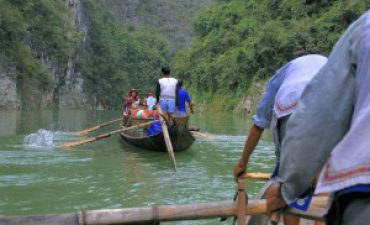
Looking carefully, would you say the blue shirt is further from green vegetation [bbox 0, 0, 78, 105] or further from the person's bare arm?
green vegetation [bbox 0, 0, 78, 105]

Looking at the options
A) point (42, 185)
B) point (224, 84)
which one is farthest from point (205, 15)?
point (42, 185)

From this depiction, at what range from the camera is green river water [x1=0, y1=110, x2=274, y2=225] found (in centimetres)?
537

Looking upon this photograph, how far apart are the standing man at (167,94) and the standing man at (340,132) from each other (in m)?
7.26

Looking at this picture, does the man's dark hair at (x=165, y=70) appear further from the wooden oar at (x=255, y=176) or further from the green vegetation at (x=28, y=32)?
the green vegetation at (x=28, y=32)

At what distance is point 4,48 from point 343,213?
32177mm

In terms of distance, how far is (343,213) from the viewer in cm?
124

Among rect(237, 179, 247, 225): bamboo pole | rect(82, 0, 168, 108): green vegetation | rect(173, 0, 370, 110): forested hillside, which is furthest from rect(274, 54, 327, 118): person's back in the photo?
rect(82, 0, 168, 108): green vegetation

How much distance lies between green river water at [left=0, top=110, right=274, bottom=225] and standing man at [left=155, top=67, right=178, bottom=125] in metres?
0.77

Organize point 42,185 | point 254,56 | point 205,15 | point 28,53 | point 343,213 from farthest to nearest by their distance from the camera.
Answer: point 205,15 → point 28,53 → point 254,56 → point 42,185 → point 343,213

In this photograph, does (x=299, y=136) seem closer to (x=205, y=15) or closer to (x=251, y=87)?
(x=251, y=87)

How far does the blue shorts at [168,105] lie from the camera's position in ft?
28.5

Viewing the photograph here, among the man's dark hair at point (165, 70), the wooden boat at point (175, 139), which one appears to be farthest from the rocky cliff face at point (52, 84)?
the man's dark hair at point (165, 70)

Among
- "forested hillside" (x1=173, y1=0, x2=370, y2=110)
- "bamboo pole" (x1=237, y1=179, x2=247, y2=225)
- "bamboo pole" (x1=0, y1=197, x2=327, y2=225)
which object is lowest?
"bamboo pole" (x1=0, y1=197, x2=327, y2=225)

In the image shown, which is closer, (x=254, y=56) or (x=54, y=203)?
(x=54, y=203)
